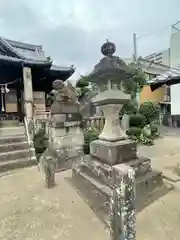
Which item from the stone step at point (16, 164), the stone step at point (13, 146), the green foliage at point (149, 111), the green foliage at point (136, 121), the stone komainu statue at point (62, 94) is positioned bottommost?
the stone step at point (16, 164)

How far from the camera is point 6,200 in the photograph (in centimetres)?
345

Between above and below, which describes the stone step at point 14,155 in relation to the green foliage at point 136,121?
below

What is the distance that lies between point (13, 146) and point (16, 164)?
0.83 m

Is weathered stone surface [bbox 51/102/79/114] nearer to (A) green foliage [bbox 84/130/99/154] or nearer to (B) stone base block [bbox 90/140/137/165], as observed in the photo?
(A) green foliage [bbox 84/130/99/154]

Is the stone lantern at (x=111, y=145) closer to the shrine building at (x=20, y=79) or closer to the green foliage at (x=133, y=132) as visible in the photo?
the green foliage at (x=133, y=132)

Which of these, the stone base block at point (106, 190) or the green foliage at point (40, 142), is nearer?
the stone base block at point (106, 190)

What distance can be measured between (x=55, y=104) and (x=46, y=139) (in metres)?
1.70

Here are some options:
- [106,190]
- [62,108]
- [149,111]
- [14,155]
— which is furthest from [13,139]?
[149,111]

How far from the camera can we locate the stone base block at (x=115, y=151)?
329 centimetres

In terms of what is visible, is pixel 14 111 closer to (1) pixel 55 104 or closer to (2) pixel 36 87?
(2) pixel 36 87

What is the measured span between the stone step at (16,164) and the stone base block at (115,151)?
2.92 m

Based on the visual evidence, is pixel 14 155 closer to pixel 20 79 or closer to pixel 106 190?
pixel 106 190

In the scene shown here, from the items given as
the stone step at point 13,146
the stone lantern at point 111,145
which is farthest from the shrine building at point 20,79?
the stone lantern at point 111,145

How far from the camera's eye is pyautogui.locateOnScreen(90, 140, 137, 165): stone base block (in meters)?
3.29
